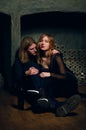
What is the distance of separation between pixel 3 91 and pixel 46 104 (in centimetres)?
172

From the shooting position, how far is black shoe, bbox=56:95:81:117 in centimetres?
534

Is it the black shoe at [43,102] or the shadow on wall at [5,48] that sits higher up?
the shadow on wall at [5,48]

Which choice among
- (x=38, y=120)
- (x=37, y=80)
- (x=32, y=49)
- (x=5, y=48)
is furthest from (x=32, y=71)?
(x=5, y=48)

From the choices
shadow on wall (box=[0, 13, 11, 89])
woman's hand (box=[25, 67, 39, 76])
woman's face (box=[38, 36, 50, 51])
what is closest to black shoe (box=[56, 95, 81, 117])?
woman's hand (box=[25, 67, 39, 76])

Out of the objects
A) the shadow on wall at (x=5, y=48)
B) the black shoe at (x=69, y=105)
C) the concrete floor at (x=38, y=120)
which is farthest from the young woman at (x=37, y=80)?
the shadow on wall at (x=5, y=48)

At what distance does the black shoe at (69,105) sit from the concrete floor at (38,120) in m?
0.11

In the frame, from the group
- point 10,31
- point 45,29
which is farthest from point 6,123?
point 45,29

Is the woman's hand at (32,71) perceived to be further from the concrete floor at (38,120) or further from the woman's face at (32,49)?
the concrete floor at (38,120)

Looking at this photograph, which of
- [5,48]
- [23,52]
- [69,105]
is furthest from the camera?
[5,48]

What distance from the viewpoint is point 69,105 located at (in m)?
5.35

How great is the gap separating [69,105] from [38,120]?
543mm

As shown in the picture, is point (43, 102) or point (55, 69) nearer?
point (43, 102)

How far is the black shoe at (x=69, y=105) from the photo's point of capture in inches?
210

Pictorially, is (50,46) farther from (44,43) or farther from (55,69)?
(55,69)
